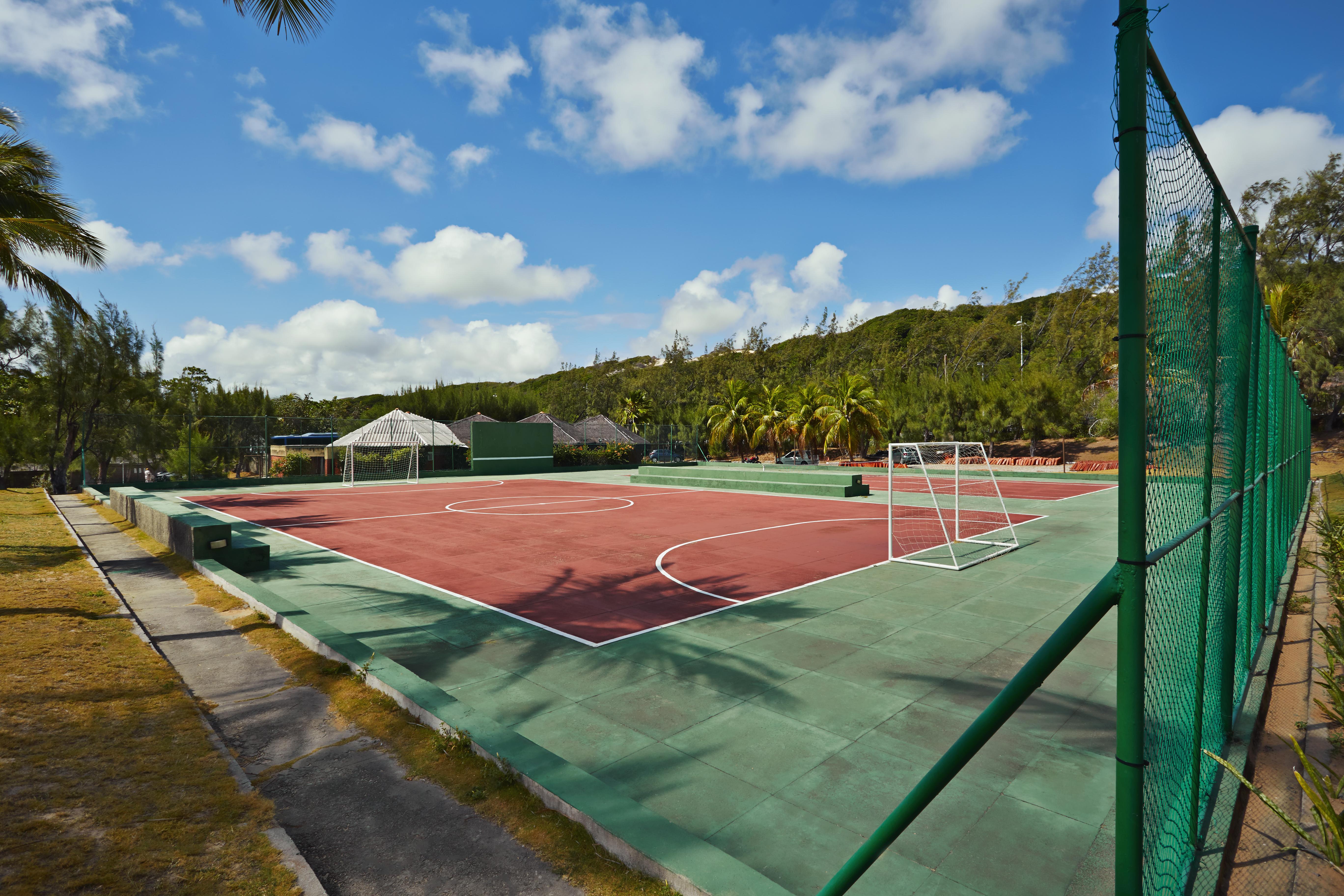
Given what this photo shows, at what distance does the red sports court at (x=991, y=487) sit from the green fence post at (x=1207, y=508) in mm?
17672

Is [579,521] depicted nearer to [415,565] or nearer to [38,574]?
[415,565]

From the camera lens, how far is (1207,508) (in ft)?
10.2

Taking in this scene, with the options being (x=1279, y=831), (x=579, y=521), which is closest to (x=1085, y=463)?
(x=579, y=521)

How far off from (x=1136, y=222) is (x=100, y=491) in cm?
3131

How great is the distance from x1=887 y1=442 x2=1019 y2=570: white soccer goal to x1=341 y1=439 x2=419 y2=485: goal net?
22.7 meters

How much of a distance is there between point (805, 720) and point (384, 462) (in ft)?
108

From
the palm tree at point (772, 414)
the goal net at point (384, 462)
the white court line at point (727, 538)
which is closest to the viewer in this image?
the white court line at point (727, 538)

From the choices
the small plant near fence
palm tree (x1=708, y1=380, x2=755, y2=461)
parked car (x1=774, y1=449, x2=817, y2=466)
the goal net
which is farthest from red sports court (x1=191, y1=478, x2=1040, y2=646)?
palm tree (x1=708, y1=380, x2=755, y2=461)

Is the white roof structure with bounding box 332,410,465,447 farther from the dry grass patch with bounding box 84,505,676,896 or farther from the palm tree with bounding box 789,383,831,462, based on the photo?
the dry grass patch with bounding box 84,505,676,896

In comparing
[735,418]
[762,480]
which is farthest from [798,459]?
[762,480]

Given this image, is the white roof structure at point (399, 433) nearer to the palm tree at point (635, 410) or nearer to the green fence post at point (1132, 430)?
the palm tree at point (635, 410)

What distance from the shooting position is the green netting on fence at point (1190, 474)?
2.30 meters

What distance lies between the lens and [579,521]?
16391mm

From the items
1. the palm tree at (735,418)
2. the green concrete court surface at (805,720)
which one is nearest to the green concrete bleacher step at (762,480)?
the green concrete court surface at (805,720)
